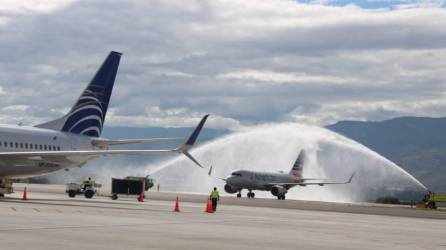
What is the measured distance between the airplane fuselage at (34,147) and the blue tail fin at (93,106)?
104 cm

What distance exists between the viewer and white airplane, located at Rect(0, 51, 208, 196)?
1928 inches

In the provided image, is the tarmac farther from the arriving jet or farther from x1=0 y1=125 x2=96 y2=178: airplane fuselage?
the arriving jet

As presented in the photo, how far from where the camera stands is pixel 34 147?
51906 millimetres

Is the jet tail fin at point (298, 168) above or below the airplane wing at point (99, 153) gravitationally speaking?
above

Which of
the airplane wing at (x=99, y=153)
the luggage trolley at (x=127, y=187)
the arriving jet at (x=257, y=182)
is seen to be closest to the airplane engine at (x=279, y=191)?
the arriving jet at (x=257, y=182)

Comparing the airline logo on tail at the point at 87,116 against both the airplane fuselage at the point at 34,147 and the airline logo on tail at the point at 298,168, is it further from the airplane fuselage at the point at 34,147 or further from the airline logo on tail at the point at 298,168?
the airline logo on tail at the point at 298,168

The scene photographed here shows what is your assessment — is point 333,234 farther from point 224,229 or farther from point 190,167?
point 190,167

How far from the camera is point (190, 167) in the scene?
518 feet

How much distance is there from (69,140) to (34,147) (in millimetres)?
3223

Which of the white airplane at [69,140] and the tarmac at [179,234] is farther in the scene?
the white airplane at [69,140]

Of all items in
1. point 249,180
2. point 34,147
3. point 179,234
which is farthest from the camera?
point 249,180

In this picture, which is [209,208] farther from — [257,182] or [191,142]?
[257,182]

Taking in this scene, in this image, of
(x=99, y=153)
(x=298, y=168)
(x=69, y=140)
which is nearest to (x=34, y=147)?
(x=69, y=140)

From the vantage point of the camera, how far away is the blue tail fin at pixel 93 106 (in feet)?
184
